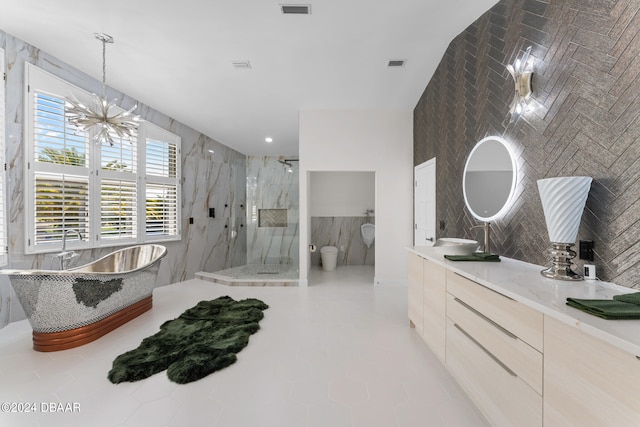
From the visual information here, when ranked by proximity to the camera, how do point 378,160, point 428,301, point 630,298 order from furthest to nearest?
point 378,160, point 428,301, point 630,298

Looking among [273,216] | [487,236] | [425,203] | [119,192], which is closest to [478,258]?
[487,236]

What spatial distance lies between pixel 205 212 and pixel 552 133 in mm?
5648

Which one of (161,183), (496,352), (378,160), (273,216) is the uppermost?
(378,160)

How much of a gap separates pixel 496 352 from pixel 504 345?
0.10 metres

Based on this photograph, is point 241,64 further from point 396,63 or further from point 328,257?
point 328,257

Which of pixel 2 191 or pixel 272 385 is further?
pixel 2 191

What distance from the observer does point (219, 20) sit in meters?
2.66

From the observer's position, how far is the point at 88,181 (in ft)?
12.0

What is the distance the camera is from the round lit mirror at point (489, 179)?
87.0 inches

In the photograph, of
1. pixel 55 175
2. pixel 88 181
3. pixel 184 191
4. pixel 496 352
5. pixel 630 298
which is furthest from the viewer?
pixel 184 191

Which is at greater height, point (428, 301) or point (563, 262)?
point (563, 262)

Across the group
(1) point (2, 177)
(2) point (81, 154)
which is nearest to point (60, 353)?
(1) point (2, 177)

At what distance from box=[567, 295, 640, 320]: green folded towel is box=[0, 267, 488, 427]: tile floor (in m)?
1.11

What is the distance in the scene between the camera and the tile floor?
5.49 ft
